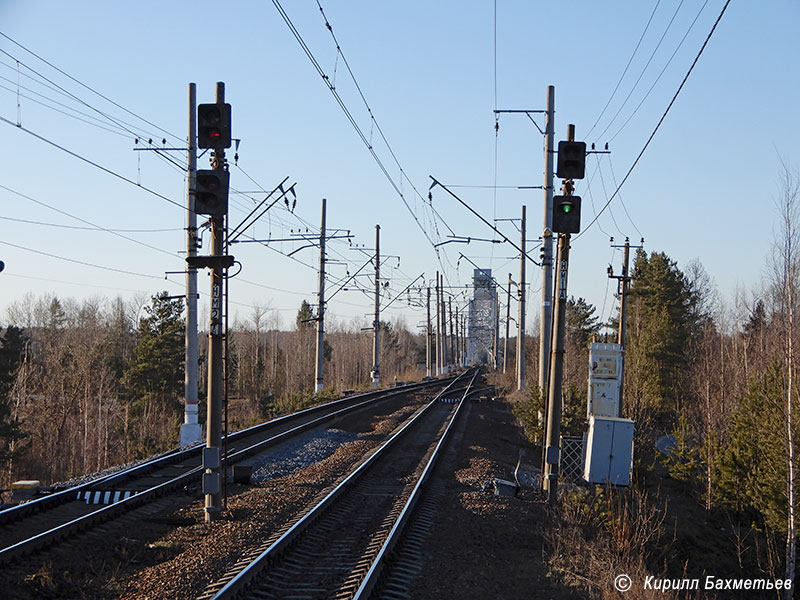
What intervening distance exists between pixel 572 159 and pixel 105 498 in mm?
9806

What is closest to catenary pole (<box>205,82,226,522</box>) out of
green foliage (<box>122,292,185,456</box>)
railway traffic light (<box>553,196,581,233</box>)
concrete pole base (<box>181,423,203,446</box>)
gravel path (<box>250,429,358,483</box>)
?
gravel path (<box>250,429,358,483</box>)

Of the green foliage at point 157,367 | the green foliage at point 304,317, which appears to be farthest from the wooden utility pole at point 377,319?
the green foliage at point 304,317

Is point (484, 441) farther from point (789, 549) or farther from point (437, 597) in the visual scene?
point (437, 597)

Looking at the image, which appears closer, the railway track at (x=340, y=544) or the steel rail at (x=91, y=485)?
the railway track at (x=340, y=544)

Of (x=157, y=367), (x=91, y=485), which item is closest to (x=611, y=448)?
(x=91, y=485)

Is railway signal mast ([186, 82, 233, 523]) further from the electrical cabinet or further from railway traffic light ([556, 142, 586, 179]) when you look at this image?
the electrical cabinet

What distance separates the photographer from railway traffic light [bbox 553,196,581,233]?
1330cm

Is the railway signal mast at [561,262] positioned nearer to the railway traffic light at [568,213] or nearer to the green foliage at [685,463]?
the railway traffic light at [568,213]

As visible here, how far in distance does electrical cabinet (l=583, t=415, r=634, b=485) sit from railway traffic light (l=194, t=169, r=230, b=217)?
11.1 m

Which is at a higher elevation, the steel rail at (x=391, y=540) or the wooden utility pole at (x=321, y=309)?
the wooden utility pole at (x=321, y=309)

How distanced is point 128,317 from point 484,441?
80596 millimetres

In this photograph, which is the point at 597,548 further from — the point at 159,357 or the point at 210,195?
the point at 159,357

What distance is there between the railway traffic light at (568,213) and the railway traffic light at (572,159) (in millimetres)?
425

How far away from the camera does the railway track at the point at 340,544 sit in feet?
26.9
